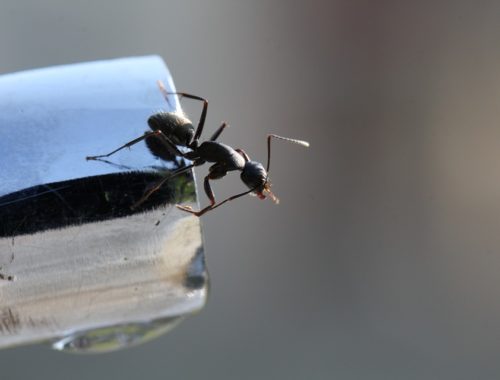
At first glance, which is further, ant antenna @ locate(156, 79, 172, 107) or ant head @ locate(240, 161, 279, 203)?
ant head @ locate(240, 161, 279, 203)

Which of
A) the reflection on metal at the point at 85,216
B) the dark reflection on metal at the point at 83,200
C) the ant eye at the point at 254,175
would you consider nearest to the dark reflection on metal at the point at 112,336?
the reflection on metal at the point at 85,216

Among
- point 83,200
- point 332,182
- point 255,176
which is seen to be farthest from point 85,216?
point 332,182

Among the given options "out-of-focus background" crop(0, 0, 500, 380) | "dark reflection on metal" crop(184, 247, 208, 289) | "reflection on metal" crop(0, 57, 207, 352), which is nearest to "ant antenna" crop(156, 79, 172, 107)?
"reflection on metal" crop(0, 57, 207, 352)

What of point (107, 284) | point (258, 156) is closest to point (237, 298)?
point (258, 156)

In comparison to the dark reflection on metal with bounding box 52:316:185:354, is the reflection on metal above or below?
above

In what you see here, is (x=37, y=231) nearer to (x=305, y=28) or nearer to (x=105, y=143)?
(x=105, y=143)

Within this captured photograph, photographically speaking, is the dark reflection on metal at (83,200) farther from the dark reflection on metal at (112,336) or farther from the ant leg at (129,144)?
the dark reflection on metal at (112,336)

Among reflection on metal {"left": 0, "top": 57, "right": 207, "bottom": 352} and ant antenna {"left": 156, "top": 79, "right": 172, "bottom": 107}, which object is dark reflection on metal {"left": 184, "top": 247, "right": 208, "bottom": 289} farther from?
ant antenna {"left": 156, "top": 79, "right": 172, "bottom": 107}
